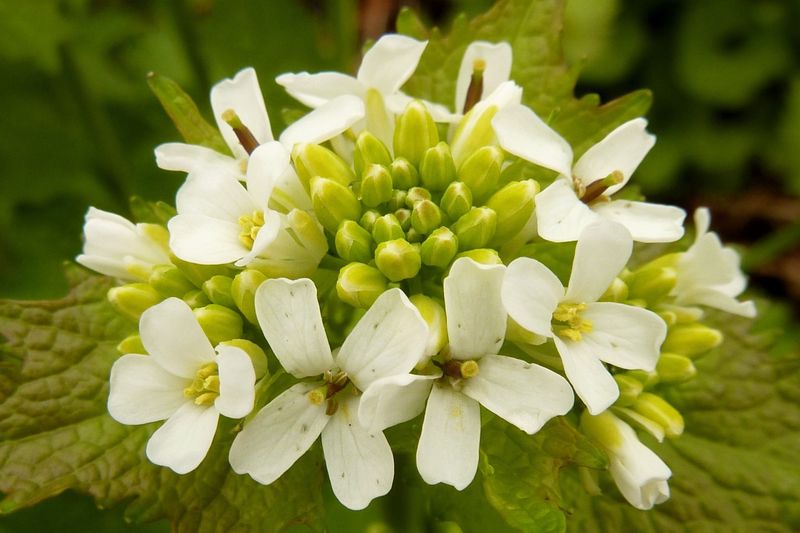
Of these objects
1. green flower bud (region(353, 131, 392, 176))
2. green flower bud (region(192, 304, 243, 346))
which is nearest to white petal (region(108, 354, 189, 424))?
green flower bud (region(192, 304, 243, 346))

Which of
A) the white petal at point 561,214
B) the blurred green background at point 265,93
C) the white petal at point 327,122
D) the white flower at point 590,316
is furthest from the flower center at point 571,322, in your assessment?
the blurred green background at point 265,93

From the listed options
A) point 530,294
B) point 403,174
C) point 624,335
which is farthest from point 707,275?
point 403,174

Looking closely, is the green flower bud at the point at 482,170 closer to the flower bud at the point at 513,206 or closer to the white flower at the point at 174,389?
the flower bud at the point at 513,206

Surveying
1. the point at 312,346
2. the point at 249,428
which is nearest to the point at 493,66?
the point at 312,346

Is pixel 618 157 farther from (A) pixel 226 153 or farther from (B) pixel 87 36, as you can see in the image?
(B) pixel 87 36

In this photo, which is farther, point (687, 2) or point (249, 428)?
point (687, 2)

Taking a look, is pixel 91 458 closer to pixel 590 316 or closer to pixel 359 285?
pixel 359 285
